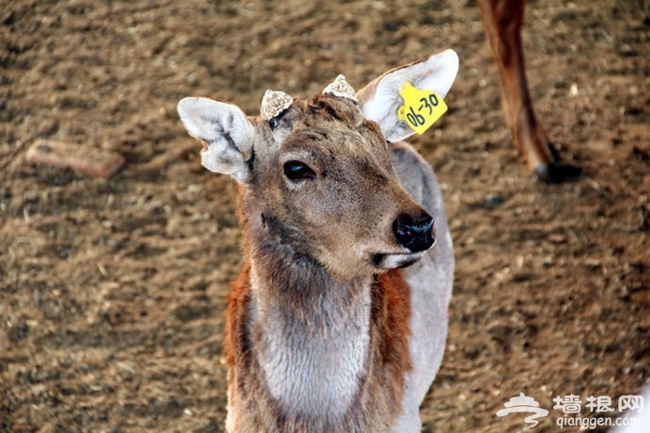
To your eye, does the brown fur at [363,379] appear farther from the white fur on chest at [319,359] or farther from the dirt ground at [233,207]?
the dirt ground at [233,207]

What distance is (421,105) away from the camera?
385cm

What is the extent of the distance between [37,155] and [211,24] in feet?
7.64

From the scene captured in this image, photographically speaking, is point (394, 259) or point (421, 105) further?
point (421, 105)

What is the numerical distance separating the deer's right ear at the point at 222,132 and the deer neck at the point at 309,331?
34 cm

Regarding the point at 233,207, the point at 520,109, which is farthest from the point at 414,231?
the point at 520,109

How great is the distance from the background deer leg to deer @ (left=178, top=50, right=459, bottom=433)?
2.76 meters

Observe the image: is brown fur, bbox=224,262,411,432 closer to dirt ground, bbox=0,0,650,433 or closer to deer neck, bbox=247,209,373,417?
deer neck, bbox=247,209,373,417

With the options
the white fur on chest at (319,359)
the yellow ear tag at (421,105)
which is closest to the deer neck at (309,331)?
the white fur on chest at (319,359)

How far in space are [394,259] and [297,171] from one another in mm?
565

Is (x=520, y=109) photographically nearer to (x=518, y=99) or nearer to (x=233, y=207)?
(x=518, y=99)

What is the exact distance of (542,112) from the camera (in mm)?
7191

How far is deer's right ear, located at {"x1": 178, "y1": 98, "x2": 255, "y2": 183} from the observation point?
3.50 meters

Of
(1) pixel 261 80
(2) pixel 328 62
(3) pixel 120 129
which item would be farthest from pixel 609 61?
(3) pixel 120 129

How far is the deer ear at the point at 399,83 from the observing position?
3830mm
